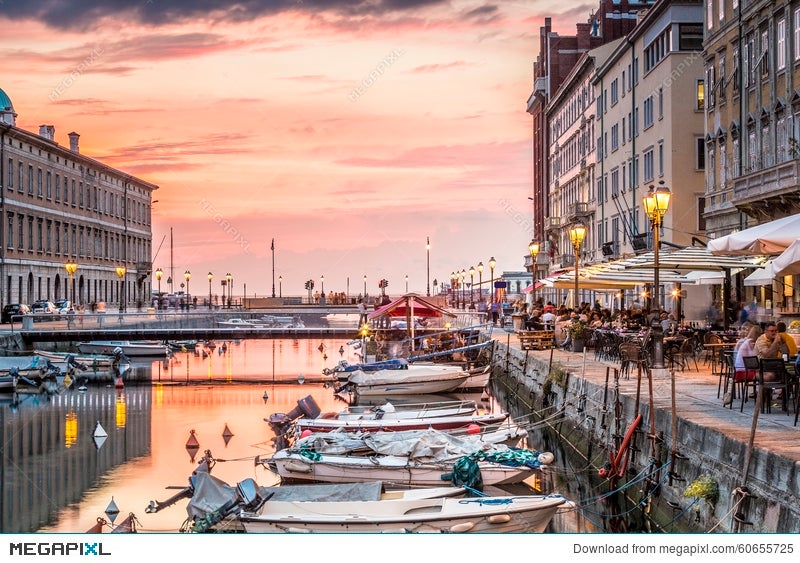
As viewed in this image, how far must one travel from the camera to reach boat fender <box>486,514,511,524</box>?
17.2 meters

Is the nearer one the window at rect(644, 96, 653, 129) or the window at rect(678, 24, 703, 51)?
the window at rect(678, 24, 703, 51)

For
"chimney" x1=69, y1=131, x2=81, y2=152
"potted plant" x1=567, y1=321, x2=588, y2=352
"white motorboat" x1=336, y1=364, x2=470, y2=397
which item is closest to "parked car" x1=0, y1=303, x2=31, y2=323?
"chimney" x1=69, y1=131, x2=81, y2=152

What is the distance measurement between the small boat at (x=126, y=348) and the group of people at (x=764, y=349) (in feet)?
168

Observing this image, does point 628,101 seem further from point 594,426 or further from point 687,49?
point 594,426

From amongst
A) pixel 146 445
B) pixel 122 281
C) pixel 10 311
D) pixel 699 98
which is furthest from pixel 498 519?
pixel 122 281

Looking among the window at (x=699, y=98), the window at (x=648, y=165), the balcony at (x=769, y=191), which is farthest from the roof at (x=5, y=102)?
the balcony at (x=769, y=191)

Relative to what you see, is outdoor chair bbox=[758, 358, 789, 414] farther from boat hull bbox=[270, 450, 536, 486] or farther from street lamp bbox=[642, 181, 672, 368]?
street lamp bbox=[642, 181, 672, 368]

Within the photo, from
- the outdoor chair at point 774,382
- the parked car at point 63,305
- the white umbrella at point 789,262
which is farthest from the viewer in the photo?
the parked car at point 63,305

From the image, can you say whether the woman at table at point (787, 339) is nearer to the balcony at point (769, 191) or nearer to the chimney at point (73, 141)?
the balcony at point (769, 191)

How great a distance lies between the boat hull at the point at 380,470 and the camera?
867 inches

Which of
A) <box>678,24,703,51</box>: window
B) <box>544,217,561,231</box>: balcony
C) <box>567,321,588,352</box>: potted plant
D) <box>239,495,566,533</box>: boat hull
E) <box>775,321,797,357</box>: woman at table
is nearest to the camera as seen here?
<box>239,495,566,533</box>: boat hull

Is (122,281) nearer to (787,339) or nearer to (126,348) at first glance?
(126,348)

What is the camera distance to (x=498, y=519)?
675 inches

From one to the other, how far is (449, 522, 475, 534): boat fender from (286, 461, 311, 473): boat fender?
670 cm
